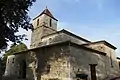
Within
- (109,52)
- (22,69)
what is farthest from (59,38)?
(109,52)

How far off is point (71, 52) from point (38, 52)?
477 centimetres

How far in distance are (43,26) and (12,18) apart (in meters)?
14.6

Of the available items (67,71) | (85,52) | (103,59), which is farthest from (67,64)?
(103,59)

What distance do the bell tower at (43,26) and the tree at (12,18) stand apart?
1239 cm

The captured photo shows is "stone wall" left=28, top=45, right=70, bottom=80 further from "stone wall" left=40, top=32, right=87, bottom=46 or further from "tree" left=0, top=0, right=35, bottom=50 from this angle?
"stone wall" left=40, top=32, right=87, bottom=46

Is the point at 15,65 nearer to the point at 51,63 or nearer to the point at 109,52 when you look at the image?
the point at 51,63

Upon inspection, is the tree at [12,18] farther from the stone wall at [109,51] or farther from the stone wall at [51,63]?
the stone wall at [109,51]

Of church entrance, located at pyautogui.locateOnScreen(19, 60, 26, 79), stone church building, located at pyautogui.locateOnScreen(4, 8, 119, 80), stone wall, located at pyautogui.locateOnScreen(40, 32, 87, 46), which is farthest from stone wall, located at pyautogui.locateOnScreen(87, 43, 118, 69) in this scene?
church entrance, located at pyautogui.locateOnScreen(19, 60, 26, 79)

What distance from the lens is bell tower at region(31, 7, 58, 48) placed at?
30597mm

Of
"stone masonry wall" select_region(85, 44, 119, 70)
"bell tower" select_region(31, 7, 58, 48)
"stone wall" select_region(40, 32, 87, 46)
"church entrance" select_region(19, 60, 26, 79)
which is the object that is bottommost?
"church entrance" select_region(19, 60, 26, 79)

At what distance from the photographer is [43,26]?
101 ft

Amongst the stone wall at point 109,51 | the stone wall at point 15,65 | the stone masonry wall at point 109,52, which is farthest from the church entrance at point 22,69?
the stone masonry wall at point 109,52

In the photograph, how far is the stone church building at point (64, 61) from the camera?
16.7 meters

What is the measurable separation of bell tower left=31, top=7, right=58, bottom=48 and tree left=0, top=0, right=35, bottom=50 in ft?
40.6
